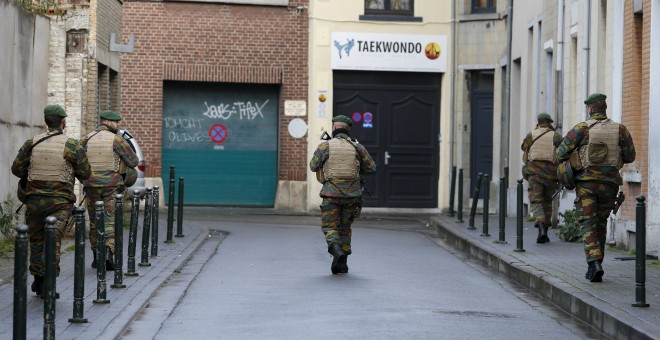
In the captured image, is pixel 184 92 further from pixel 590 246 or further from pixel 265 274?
pixel 590 246

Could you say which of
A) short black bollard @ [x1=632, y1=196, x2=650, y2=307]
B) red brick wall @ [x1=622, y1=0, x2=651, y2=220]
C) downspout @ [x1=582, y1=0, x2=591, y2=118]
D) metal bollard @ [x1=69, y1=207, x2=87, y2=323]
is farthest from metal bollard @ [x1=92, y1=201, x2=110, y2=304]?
downspout @ [x1=582, y1=0, x2=591, y2=118]

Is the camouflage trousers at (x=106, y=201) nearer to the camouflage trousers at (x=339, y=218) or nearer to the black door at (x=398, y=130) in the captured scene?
the camouflage trousers at (x=339, y=218)

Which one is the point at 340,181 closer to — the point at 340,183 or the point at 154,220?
the point at 340,183

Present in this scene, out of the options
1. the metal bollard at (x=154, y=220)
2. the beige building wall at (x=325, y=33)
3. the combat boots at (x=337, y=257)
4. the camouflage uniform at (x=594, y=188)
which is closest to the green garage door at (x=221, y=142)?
the beige building wall at (x=325, y=33)

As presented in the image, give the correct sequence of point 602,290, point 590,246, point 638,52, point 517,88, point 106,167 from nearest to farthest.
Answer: point 602,290 → point 590,246 → point 106,167 → point 638,52 → point 517,88

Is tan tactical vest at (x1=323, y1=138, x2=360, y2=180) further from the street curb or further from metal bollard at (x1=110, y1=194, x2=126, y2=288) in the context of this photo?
metal bollard at (x1=110, y1=194, x2=126, y2=288)

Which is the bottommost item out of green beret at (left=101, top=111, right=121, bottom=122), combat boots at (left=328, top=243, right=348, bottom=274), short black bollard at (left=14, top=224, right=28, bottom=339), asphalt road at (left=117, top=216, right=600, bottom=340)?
asphalt road at (left=117, top=216, right=600, bottom=340)

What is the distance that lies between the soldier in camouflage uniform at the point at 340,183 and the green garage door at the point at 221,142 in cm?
1387

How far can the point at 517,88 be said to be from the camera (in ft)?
87.6

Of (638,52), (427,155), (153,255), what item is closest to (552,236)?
(638,52)

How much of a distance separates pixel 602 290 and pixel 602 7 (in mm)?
8535

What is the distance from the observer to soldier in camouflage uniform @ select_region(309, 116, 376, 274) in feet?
46.5

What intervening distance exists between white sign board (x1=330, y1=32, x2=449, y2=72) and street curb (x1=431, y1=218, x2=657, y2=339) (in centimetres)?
1126

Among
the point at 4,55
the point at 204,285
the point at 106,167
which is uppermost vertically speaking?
the point at 4,55
